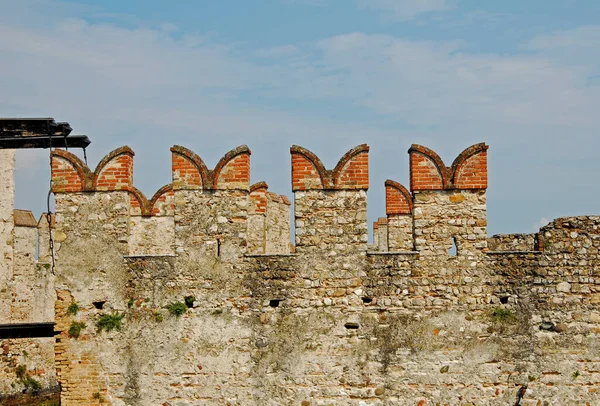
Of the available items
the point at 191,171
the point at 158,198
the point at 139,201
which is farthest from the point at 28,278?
the point at 191,171

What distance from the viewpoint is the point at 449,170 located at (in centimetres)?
1118

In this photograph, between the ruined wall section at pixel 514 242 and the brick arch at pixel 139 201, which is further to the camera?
the brick arch at pixel 139 201

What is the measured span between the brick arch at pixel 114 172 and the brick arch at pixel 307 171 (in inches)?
102

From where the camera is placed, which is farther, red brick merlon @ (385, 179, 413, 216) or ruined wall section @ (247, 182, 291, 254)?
ruined wall section @ (247, 182, 291, 254)

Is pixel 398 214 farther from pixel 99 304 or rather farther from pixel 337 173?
pixel 99 304

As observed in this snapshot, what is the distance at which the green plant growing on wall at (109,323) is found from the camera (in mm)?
11125

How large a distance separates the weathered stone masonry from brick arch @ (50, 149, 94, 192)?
606 mm

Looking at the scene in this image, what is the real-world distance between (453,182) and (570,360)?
3124mm

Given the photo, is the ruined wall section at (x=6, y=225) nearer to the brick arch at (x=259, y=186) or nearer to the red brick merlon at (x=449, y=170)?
the brick arch at (x=259, y=186)

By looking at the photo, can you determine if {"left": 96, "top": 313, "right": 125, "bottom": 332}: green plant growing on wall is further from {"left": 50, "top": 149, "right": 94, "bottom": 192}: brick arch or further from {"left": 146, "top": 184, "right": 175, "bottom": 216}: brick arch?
{"left": 146, "top": 184, "right": 175, "bottom": 216}: brick arch

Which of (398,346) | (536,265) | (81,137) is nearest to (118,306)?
(81,137)

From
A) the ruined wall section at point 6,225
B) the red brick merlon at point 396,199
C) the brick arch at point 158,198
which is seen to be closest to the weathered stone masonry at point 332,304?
the red brick merlon at point 396,199

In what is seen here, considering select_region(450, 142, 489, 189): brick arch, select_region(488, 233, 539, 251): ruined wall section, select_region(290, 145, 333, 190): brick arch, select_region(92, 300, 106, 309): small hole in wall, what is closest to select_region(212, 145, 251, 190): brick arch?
select_region(290, 145, 333, 190): brick arch

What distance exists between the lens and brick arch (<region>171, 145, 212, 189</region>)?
11.3 m
